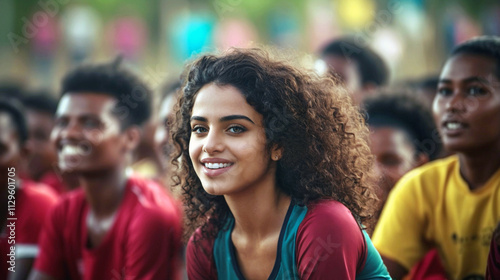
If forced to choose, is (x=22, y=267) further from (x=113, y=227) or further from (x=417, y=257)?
(x=417, y=257)

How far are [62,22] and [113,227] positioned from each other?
1227 cm

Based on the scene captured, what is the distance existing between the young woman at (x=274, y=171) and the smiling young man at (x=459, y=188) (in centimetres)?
57

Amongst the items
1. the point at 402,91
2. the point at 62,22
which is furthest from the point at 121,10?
the point at 402,91

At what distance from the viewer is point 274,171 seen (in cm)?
208

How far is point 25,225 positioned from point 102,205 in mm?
645

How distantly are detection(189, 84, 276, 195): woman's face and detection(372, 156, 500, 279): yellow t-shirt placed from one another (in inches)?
39.6

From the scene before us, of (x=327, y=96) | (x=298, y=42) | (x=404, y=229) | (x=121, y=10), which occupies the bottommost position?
(x=404, y=229)

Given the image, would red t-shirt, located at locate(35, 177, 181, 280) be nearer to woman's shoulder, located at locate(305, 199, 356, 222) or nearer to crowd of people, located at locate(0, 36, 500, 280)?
crowd of people, located at locate(0, 36, 500, 280)

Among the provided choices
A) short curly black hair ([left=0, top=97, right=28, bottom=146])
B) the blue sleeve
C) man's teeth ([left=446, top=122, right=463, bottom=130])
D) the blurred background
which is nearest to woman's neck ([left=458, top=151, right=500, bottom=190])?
man's teeth ([left=446, top=122, right=463, bottom=130])

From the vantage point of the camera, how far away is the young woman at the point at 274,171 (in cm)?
191

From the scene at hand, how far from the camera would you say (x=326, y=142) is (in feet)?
6.80

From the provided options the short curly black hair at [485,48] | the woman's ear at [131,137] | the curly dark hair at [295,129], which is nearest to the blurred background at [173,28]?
the woman's ear at [131,137]

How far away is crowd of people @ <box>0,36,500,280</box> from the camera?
1.97 m

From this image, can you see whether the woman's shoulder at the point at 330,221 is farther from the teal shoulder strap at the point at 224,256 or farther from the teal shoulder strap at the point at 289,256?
the teal shoulder strap at the point at 224,256
